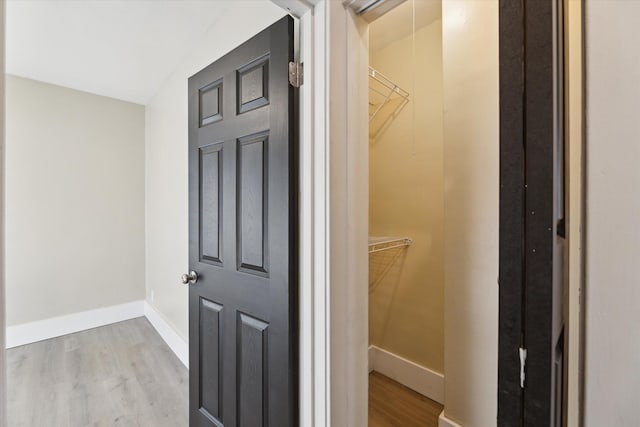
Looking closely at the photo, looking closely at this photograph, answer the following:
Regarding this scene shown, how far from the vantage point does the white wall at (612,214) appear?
53 centimetres

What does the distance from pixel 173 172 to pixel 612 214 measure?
290 cm

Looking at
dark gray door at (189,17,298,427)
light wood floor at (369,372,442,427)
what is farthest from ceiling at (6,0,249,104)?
light wood floor at (369,372,442,427)

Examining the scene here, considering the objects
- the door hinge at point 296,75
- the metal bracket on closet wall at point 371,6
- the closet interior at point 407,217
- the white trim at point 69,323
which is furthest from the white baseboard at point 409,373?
the white trim at point 69,323

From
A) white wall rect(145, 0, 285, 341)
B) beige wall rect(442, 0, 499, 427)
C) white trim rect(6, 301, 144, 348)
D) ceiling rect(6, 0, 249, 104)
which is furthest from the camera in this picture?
white trim rect(6, 301, 144, 348)

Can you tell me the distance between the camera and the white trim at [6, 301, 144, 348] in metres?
2.68

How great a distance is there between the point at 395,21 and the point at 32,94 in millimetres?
3506

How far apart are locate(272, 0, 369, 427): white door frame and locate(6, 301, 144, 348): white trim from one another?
3202 mm

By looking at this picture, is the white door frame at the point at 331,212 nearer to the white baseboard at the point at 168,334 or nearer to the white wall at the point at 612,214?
the white wall at the point at 612,214

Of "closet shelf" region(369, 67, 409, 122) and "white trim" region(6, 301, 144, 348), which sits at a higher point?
"closet shelf" region(369, 67, 409, 122)

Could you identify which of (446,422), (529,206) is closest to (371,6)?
(529,206)

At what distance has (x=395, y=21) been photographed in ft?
6.32

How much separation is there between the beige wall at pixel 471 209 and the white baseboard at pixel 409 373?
42cm

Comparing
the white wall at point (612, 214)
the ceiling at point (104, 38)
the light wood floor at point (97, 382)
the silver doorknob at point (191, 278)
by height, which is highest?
the ceiling at point (104, 38)

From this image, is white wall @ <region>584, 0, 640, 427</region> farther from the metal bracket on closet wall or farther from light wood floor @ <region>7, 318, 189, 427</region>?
light wood floor @ <region>7, 318, 189, 427</region>
